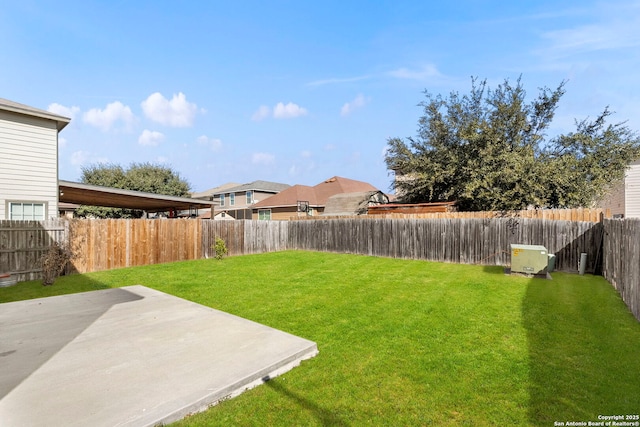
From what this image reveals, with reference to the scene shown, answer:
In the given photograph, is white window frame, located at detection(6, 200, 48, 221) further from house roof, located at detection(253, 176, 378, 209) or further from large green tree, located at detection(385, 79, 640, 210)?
house roof, located at detection(253, 176, 378, 209)

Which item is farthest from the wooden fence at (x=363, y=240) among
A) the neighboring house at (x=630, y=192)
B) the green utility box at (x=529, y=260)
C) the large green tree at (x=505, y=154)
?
the neighboring house at (x=630, y=192)

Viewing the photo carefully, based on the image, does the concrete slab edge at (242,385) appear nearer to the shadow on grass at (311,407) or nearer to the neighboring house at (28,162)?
the shadow on grass at (311,407)

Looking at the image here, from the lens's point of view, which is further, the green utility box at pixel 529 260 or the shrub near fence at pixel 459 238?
the shrub near fence at pixel 459 238

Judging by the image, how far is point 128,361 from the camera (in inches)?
131

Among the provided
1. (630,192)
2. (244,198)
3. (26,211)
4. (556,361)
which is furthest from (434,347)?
(244,198)

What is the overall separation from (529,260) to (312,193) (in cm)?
2492

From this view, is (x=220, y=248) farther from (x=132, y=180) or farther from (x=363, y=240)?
(x=132, y=180)

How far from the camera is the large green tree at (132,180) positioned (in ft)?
111

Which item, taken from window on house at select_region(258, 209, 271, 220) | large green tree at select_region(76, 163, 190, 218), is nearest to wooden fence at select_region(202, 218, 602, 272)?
window on house at select_region(258, 209, 271, 220)

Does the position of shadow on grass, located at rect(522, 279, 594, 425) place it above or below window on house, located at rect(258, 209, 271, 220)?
below

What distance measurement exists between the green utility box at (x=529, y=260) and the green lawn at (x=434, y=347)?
16.9 inches

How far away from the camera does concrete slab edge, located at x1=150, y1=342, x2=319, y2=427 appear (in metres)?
2.43

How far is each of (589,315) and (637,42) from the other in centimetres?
1009

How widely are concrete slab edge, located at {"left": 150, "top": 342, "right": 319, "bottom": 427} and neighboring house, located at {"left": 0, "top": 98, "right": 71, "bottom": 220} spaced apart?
11658mm
